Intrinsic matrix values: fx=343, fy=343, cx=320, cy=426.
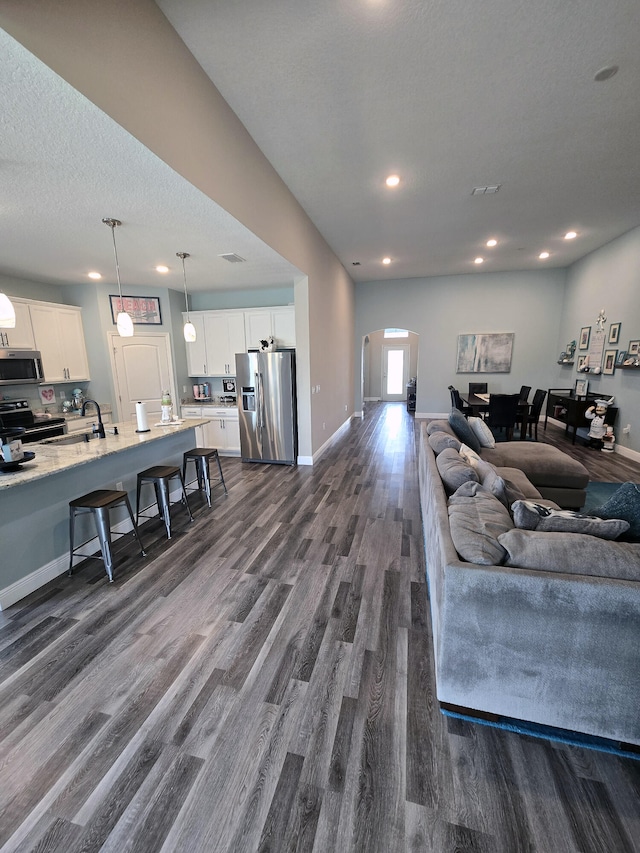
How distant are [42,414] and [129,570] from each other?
3494 millimetres

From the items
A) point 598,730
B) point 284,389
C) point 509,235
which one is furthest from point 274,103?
point 509,235

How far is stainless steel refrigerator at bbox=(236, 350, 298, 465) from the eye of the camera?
503cm

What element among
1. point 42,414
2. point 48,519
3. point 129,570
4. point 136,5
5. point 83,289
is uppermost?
point 136,5

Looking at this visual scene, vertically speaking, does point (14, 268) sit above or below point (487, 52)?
below

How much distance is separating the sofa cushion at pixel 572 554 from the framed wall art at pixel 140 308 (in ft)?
19.1

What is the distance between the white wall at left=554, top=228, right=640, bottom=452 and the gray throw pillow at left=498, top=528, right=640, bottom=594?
17.7 ft

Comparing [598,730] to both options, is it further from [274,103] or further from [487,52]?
[274,103]

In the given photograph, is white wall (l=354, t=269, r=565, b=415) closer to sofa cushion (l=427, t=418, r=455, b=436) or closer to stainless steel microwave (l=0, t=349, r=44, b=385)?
sofa cushion (l=427, t=418, r=455, b=436)

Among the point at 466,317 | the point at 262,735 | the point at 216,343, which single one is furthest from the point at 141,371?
the point at 466,317

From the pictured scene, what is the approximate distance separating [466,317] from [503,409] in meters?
3.25

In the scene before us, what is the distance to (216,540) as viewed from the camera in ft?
10.3

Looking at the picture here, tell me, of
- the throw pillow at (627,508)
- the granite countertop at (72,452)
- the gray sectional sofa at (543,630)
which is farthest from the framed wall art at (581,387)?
the granite countertop at (72,452)

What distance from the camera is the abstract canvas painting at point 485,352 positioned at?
819cm

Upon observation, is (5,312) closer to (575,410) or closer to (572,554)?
(572,554)
